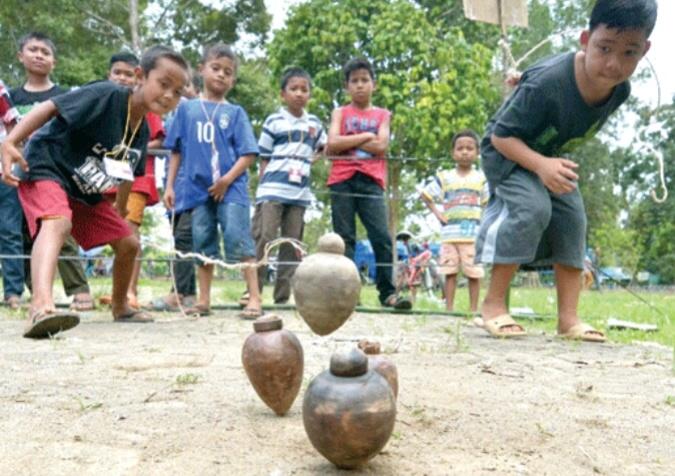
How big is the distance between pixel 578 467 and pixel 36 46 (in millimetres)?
4798

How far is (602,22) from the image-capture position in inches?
139

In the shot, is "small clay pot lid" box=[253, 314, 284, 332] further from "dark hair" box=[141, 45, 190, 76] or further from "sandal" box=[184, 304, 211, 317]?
"sandal" box=[184, 304, 211, 317]

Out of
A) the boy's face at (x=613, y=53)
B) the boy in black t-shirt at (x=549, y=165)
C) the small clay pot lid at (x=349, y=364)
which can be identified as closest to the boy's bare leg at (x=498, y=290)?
the boy in black t-shirt at (x=549, y=165)

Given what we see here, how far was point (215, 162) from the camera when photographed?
4988mm

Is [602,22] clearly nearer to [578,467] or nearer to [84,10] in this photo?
[578,467]

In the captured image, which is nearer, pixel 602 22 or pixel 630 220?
pixel 602 22

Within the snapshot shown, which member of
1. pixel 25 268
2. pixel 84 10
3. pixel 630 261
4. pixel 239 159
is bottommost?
pixel 630 261

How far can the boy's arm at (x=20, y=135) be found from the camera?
3.54 m

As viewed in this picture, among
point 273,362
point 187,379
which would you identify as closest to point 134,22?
point 187,379

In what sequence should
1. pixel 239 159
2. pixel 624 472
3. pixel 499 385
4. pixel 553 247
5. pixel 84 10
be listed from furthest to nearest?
pixel 84 10, pixel 239 159, pixel 553 247, pixel 499 385, pixel 624 472

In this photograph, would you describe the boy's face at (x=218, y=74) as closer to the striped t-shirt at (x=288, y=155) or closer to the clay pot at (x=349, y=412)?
the striped t-shirt at (x=288, y=155)

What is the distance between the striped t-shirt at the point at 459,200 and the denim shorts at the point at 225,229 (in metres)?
1.83

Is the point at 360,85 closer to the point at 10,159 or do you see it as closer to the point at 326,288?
the point at 10,159

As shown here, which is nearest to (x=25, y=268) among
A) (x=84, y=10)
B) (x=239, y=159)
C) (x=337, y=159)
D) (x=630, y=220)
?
(x=239, y=159)
